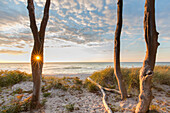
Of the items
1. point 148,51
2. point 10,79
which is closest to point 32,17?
point 148,51

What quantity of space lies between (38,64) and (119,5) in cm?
423

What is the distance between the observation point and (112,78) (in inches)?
278

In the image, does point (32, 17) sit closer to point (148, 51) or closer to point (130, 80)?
Result: point (148, 51)

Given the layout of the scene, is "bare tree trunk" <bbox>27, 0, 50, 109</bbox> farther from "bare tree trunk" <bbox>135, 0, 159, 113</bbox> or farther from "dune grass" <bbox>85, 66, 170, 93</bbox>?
"bare tree trunk" <bbox>135, 0, 159, 113</bbox>

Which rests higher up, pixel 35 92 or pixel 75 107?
pixel 35 92

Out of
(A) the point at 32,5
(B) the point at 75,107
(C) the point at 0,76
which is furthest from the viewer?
(C) the point at 0,76

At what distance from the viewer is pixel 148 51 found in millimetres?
2668

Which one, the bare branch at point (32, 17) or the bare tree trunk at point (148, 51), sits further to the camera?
the bare branch at point (32, 17)

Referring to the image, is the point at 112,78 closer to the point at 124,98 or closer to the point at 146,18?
the point at 124,98

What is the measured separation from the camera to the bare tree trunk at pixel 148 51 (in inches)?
101

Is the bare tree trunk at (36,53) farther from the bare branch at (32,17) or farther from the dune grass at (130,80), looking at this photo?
the dune grass at (130,80)

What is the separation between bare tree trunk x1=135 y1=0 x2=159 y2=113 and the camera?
2564mm

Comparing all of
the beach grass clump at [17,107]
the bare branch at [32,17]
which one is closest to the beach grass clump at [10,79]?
the beach grass clump at [17,107]

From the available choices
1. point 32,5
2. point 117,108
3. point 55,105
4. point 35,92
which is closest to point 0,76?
point 35,92
